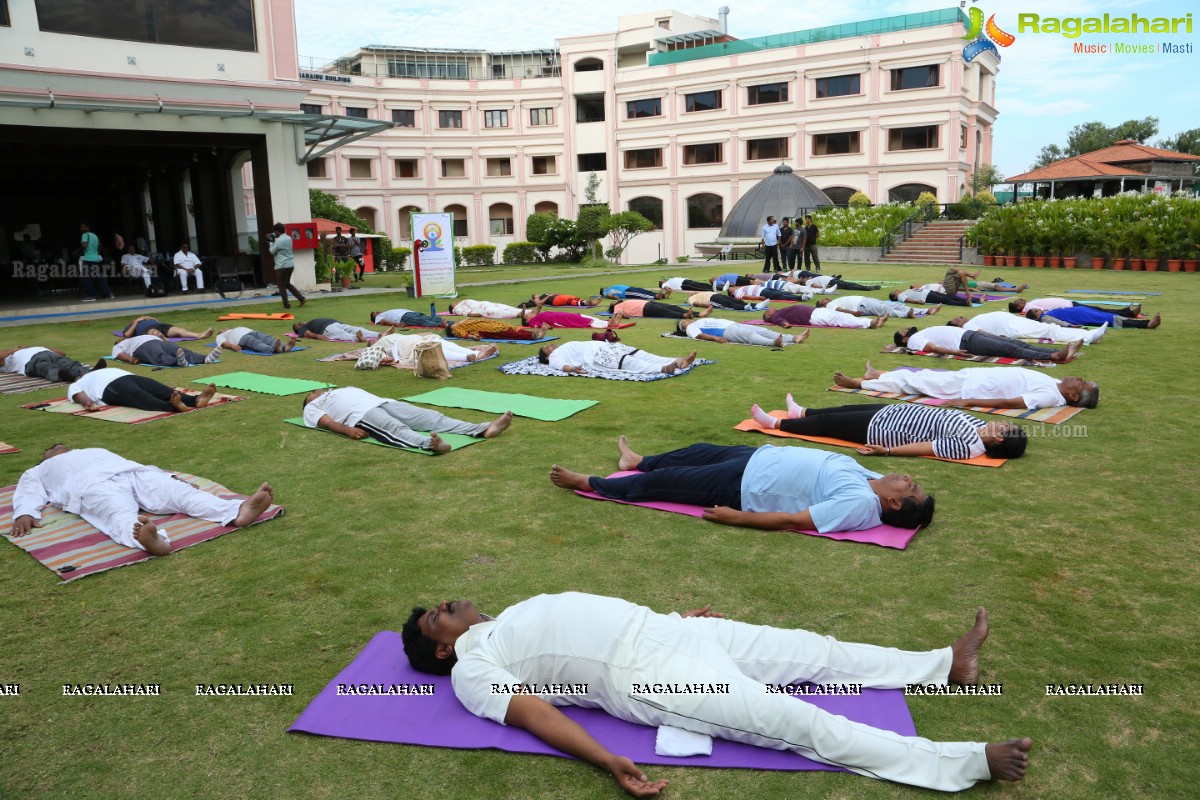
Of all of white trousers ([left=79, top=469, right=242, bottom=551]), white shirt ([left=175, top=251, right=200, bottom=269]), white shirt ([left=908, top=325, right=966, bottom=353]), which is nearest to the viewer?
white trousers ([left=79, top=469, right=242, bottom=551])

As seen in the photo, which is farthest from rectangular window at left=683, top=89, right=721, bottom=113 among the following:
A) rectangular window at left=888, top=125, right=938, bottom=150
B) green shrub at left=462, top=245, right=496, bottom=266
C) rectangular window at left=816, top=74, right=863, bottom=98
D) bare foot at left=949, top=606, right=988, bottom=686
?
bare foot at left=949, top=606, right=988, bottom=686

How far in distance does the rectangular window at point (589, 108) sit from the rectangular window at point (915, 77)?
17.2 meters

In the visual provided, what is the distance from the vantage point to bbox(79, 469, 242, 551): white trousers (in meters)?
4.86

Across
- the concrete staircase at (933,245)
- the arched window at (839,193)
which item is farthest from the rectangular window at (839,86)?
the concrete staircase at (933,245)

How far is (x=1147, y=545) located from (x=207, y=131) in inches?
745

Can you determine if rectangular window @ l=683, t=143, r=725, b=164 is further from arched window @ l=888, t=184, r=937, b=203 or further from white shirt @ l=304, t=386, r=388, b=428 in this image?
white shirt @ l=304, t=386, r=388, b=428

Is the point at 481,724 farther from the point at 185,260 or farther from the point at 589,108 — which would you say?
the point at 589,108

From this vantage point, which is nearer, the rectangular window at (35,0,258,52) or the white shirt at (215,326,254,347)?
the white shirt at (215,326,254,347)

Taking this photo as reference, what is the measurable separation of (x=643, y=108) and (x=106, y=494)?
44.6 meters

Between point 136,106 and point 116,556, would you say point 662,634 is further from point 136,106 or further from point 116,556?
point 136,106

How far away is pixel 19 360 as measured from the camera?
9836mm

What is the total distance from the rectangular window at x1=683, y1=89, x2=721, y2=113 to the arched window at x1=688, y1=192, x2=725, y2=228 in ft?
14.7

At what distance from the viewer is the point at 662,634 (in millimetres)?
2928

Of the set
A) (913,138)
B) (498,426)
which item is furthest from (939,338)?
(913,138)
